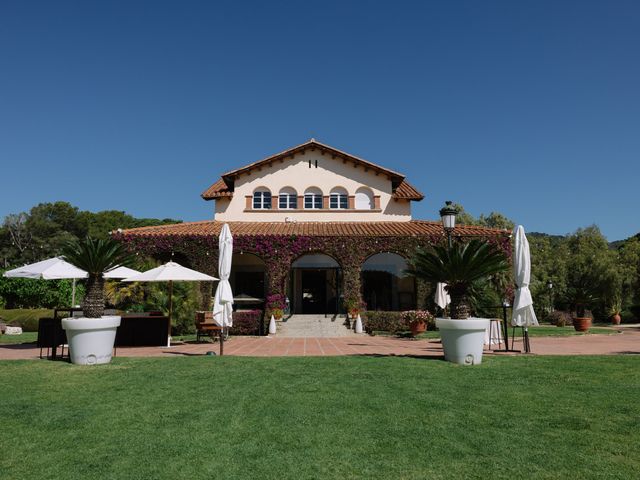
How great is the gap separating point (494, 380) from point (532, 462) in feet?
12.8

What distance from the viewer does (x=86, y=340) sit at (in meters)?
9.83

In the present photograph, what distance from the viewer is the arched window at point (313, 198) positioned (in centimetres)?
2680

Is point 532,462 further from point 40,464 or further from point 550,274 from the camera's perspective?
point 550,274

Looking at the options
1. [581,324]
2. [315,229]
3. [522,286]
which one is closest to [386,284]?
[315,229]

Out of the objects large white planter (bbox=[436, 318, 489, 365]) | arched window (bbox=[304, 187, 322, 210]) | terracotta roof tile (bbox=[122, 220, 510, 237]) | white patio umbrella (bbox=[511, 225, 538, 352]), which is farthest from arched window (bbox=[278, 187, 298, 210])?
large white planter (bbox=[436, 318, 489, 365])

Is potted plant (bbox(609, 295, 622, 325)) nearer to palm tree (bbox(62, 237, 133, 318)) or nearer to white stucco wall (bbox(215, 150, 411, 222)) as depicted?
white stucco wall (bbox(215, 150, 411, 222))

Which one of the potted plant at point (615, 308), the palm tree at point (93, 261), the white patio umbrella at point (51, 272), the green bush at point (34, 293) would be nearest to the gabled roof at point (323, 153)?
the green bush at point (34, 293)

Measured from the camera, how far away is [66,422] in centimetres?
548

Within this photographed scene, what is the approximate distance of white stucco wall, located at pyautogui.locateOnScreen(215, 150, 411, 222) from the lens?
2659 centimetres

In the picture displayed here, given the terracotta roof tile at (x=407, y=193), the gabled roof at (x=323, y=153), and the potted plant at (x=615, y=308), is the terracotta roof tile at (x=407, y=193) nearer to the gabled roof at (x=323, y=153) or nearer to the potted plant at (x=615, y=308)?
the gabled roof at (x=323, y=153)

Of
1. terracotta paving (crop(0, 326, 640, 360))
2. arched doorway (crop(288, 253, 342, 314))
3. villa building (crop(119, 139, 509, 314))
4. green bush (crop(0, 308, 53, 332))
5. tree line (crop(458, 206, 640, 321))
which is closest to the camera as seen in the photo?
terracotta paving (crop(0, 326, 640, 360))

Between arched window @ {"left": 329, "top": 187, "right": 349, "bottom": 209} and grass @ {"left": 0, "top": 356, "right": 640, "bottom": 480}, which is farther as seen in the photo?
arched window @ {"left": 329, "top": 187, "right": 349, "bottom": 209}

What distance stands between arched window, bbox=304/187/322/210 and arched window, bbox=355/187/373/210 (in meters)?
2.29

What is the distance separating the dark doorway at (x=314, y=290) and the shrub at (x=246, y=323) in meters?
7.81
